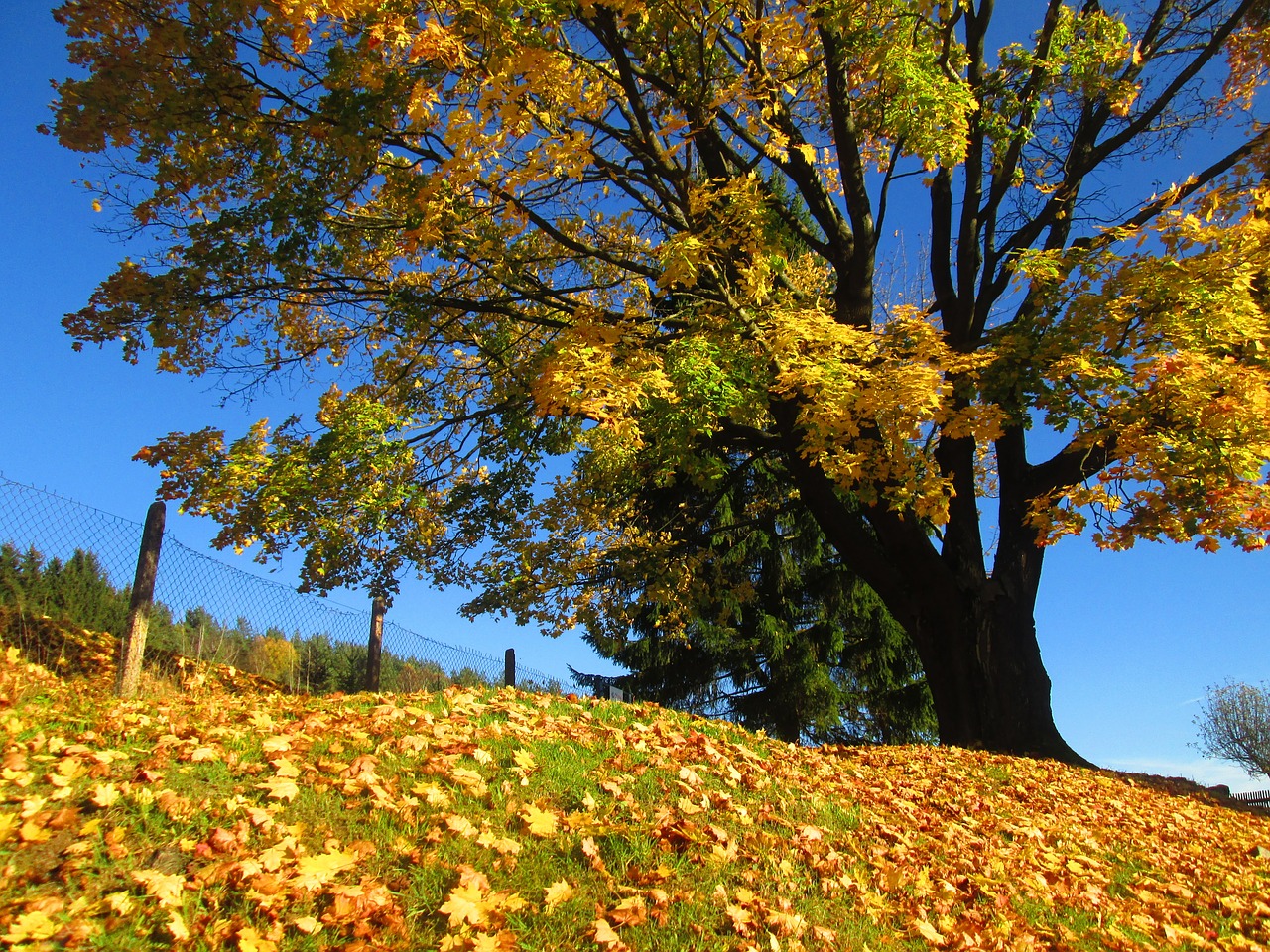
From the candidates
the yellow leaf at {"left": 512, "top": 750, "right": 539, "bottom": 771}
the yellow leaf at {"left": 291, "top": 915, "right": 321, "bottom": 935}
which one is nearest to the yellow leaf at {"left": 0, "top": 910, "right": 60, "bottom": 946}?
the yellow leaf at {"left": 291, "top": 915, "right": 321, "bottom": 935}

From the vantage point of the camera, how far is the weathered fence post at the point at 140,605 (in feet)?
22.8

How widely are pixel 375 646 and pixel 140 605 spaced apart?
3411mm

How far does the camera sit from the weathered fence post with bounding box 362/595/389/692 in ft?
33.1

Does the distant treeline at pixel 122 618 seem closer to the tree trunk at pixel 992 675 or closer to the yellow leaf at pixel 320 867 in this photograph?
the yellow leaf at pixel 320 867

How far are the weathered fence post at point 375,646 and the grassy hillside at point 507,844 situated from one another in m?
2.70

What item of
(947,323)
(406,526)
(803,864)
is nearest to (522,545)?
(406,526)

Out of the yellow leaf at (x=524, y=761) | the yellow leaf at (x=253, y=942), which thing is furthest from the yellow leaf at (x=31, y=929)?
the yellow leaf at (x=524, y=761)

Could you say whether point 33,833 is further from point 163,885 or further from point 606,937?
point 606,937

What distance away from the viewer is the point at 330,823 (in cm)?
402

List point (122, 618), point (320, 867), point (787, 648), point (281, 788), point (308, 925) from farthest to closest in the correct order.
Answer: point (787, 648), point (122, 618), point (281, 788), point (320, 867), point (308, 925)

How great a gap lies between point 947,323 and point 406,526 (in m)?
8.16

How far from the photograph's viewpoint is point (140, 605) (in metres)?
7.17

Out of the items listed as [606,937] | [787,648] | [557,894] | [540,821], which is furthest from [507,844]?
[787,648]

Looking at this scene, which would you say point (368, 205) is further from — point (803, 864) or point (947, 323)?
point (803, 864)
